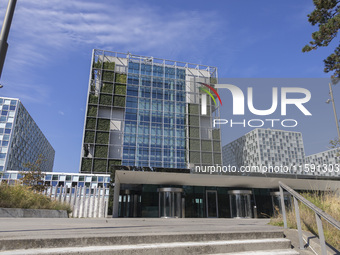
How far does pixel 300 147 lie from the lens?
133000 millimetres

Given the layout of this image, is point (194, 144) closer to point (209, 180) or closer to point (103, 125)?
point (103, 125)

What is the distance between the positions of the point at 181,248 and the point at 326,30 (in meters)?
12.5

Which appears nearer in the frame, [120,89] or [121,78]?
[120,89]

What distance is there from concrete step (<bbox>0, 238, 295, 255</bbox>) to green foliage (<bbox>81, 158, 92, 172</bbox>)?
40.9 metres

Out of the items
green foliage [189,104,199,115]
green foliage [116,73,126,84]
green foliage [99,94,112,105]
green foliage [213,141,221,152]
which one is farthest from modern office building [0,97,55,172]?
green foliage [213,141,221,152]

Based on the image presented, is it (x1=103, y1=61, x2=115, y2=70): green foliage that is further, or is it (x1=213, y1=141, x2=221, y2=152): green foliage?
(x1=213, y1=141, x2=221, y2=152): green foliage

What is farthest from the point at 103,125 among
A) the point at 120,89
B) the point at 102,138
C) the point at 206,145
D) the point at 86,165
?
the point at 206,145

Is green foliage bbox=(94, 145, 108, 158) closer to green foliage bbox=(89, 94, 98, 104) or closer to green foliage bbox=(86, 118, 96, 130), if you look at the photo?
green foliage bbox=(86, 118, 96, 130)

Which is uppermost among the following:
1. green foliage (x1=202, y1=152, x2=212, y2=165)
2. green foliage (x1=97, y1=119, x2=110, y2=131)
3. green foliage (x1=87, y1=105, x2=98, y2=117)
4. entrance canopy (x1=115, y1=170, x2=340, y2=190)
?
green foliage (x1=87, y1=105, x2=98, y2=117)

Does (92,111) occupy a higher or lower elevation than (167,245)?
higher

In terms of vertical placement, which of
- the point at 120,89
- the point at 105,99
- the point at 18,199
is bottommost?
the point at 18,199

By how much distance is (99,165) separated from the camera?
143 feet

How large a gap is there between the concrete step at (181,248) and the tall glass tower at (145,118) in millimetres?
40687

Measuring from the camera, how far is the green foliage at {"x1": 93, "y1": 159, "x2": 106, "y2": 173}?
1694 inches
